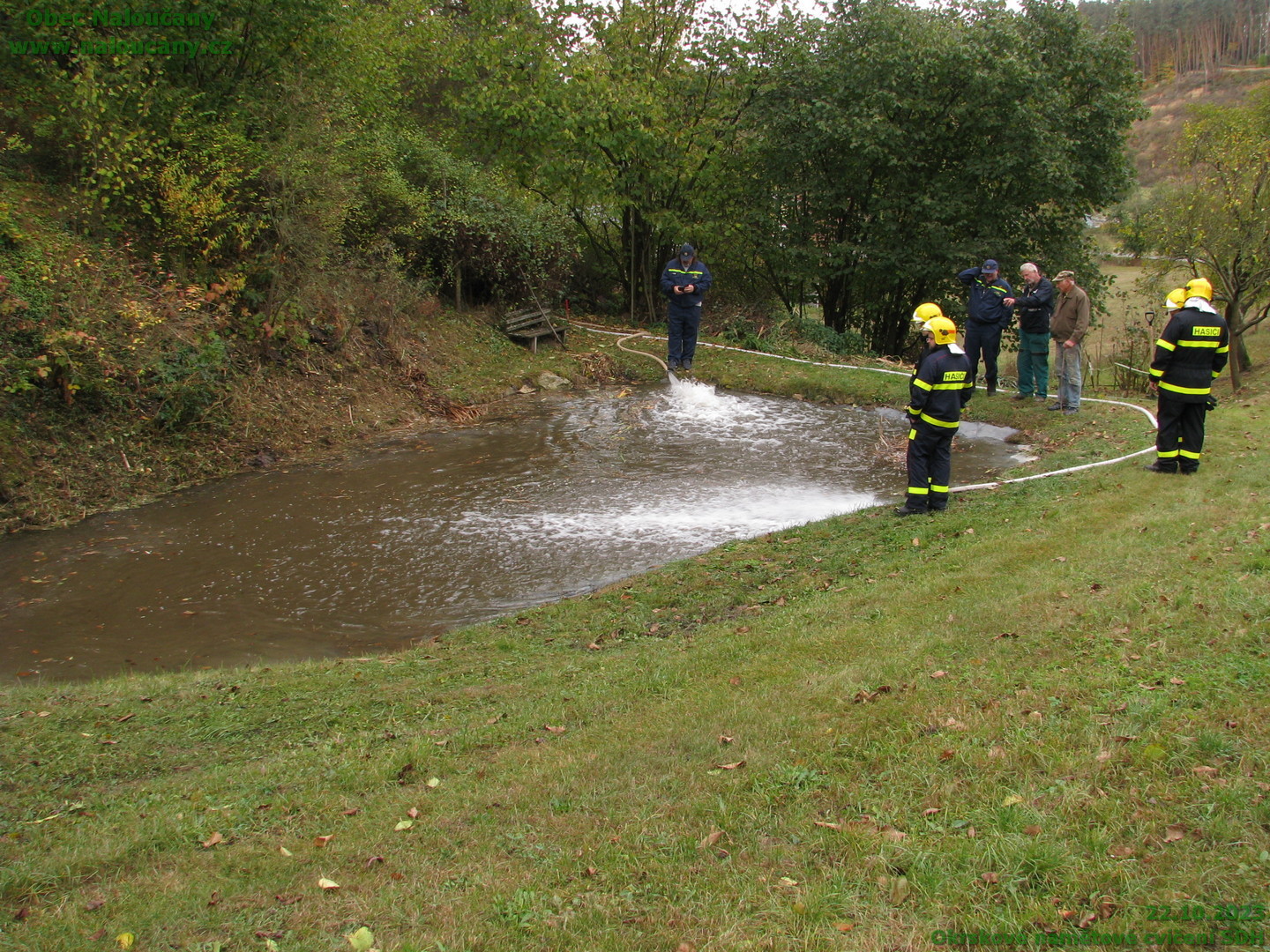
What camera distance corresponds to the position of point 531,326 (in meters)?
19.4

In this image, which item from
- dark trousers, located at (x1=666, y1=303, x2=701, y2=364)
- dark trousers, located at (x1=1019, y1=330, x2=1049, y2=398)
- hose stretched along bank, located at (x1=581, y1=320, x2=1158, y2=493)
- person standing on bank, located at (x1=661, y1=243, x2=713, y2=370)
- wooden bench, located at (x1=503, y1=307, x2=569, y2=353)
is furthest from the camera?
wooden bench, located at (x1=503, y1=307, x2=569, y2=353)

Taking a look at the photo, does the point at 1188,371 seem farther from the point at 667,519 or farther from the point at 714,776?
the point at 714,776

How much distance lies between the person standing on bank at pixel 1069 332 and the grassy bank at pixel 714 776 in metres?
6.51

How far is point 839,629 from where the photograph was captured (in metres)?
6.64

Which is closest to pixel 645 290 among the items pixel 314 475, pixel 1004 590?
pixel 314 475

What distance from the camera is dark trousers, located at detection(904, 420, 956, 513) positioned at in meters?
9.70

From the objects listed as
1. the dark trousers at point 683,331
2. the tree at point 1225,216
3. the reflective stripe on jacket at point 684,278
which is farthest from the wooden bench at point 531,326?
the tree at point 1225,216

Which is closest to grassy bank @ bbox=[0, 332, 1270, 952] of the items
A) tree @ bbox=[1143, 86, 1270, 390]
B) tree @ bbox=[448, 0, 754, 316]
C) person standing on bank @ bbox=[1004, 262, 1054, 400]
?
person standing on bank @ bbox=[1004, 262, 1054, 400]

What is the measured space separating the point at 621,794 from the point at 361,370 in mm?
12288

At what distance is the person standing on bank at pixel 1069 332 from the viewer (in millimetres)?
13688

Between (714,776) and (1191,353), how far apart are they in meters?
7.77

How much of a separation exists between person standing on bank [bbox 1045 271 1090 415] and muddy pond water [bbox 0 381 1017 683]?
52.7 inches

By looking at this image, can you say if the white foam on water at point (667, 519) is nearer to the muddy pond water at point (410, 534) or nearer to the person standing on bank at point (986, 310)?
the muddy pond water at point (410, 534)

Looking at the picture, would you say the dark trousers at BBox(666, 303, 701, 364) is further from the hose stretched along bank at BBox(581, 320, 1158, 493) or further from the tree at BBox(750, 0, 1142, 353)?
the tree at BBox(750, 0, 1142, 353)
